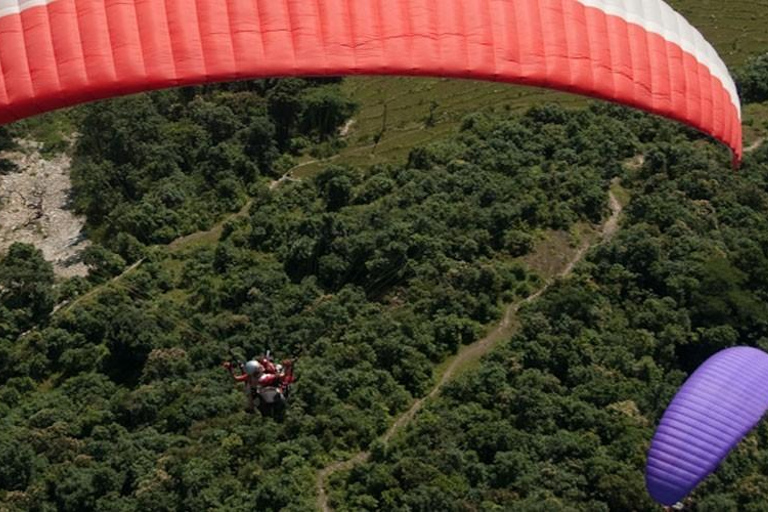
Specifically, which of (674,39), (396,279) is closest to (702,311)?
(396,279)

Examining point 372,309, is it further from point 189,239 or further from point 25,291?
point 25,291

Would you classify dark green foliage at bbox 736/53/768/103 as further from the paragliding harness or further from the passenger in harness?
the passenger in harness

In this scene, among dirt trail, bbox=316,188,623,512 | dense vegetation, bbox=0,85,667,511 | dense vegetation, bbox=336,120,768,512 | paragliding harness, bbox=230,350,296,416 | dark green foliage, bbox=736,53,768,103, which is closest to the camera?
paragliding harness, bbox=230,350,296,416

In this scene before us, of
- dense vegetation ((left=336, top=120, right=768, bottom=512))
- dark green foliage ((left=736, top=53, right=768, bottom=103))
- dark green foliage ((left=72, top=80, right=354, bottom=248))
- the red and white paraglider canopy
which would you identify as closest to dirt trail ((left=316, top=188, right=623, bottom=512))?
dense vegetation ((left=336, top=120, right=768, bottom=512))

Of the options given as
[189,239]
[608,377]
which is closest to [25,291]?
[189,239]

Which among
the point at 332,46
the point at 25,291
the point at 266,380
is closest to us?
the point at 332,46

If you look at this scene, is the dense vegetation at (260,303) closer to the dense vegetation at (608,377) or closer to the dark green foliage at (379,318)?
the dark green foliage at (379,318)

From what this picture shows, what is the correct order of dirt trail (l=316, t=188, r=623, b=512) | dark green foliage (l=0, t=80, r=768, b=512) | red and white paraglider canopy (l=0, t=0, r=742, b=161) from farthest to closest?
1. dirt trail (l=316, t=188, r=623, b=512)
2. dark green foliage (l=0, t=80, r=768, b=512)
3. red and white paraglider canopy (l=0, t=0, r=742, b=161)
